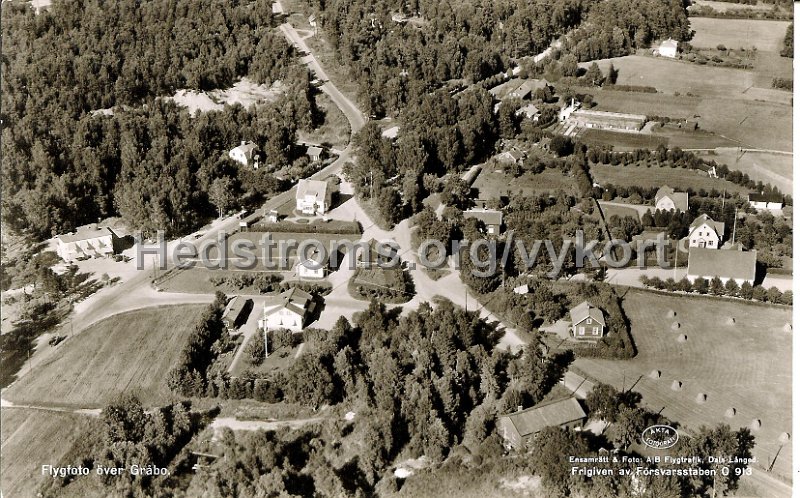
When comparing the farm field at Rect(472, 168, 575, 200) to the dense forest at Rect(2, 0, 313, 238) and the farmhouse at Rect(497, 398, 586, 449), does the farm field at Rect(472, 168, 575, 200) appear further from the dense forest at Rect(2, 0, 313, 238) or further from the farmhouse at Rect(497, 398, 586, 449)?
the farmhouse at Rect(497, 398, 586, 449)

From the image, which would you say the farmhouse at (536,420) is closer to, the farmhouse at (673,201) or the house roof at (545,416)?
the house roof at (545,416)

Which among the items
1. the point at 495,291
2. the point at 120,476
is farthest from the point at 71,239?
the point at 495,291

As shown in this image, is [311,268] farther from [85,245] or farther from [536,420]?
[536,420]

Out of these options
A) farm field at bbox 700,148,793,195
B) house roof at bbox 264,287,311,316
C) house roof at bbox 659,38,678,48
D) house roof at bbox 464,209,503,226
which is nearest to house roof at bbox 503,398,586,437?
house roof at bbox 264,287,311,316

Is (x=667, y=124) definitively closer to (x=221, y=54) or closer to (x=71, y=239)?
(x=221, y=54)

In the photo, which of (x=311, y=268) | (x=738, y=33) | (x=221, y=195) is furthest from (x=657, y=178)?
(x=738, y=33)

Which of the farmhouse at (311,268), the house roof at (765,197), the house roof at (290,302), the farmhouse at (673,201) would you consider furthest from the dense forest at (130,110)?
the house roof at (765,197)

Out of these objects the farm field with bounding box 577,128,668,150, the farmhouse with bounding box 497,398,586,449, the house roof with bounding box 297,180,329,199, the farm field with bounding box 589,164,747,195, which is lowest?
the farmhouse with bounding box 497,398,586,449

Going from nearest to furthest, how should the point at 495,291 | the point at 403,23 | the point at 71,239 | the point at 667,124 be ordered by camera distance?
1. the point at 495,291
2. the point at 71,239
3. the point at 667,124
4. the point at 403,23
